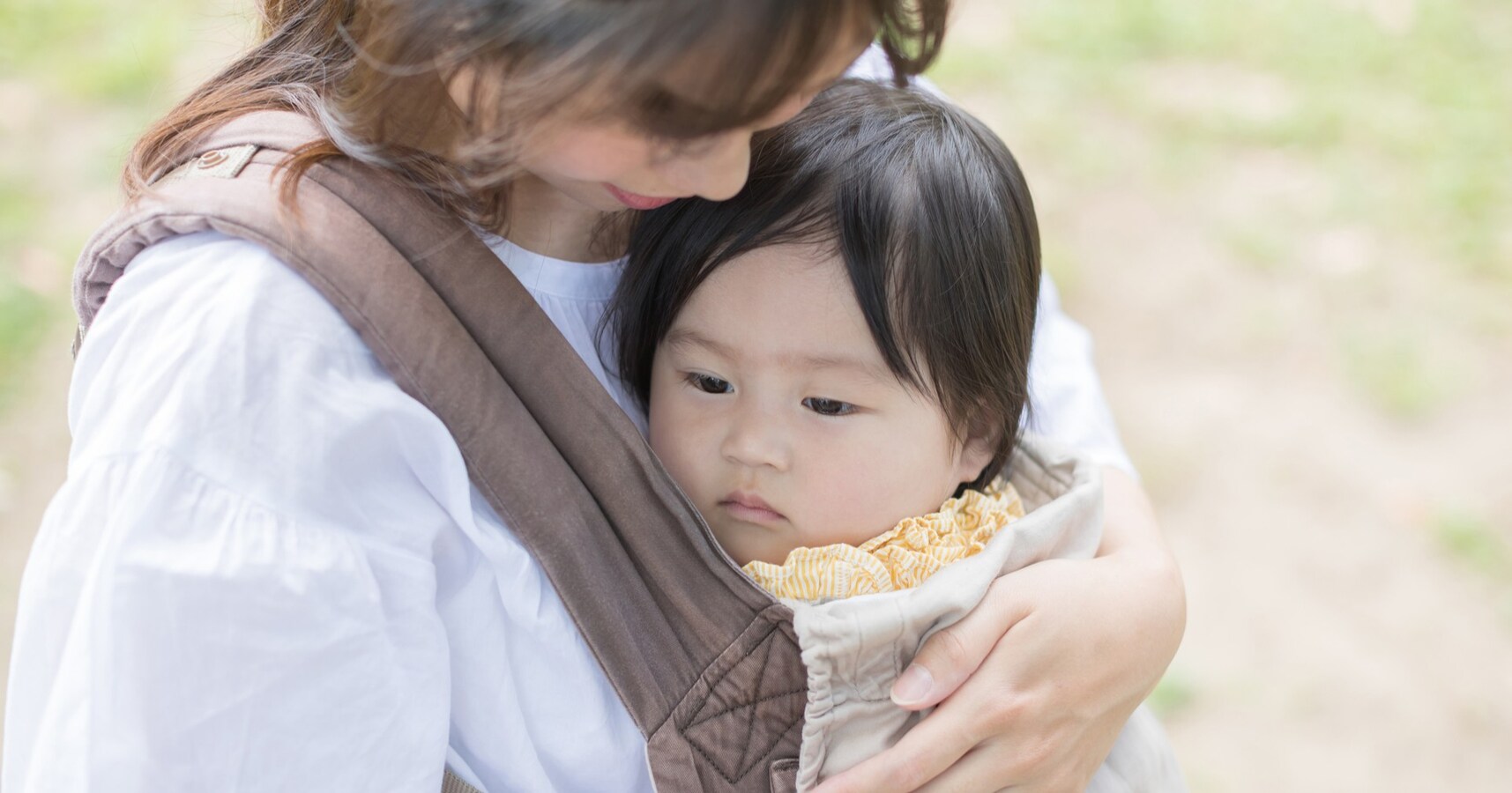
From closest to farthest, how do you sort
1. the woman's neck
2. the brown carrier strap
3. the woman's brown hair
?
the woman's brown hair → the brown carrier strap → the woman's neck

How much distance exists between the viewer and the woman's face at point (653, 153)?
3.41 feet

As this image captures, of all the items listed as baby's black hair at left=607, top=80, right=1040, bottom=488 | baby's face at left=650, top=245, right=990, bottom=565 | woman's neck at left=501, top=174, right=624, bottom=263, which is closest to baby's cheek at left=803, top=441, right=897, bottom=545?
baby's face at left=650, top=245, right=990, bottom=565

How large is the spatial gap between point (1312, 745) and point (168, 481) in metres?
2.45

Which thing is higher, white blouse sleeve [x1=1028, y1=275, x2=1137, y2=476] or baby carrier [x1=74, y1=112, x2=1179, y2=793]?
baby carrier [x1=74, y1=112, x2=1179, y2=793]

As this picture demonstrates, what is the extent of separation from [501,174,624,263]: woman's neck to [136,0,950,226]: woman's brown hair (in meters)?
0.06

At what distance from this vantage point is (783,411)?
1393 mm

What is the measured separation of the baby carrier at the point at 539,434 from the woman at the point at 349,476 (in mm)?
25

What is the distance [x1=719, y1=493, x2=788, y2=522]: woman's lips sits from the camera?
Answer: 4.61 feet

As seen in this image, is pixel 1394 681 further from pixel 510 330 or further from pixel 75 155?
pixel 75 155

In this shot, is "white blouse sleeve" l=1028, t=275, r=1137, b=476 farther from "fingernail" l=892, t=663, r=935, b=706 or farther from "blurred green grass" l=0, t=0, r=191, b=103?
"blurred green grass" l=0, t=0, r=191, b=103

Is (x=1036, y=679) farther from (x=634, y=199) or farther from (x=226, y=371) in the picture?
(x=226, y=371)

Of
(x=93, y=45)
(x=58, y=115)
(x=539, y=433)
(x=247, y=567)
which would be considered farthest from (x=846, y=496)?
(x=93, y=45)

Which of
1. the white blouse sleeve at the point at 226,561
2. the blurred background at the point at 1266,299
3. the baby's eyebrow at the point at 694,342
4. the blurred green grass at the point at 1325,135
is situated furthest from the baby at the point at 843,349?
the blurred green grass at the point at 1325,135

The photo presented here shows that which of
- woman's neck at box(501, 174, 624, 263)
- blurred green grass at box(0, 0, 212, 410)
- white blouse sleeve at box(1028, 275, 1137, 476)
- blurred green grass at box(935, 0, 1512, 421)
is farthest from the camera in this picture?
blurred green grass at box(935, 0, 1512, 421)
